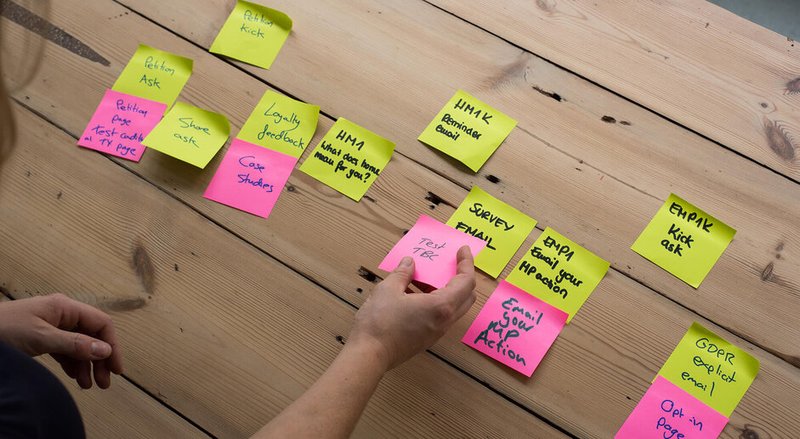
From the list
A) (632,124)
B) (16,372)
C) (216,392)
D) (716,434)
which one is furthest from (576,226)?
(16,372)

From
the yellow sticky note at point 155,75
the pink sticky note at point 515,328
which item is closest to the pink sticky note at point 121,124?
the yellow sticky note at point 155,75

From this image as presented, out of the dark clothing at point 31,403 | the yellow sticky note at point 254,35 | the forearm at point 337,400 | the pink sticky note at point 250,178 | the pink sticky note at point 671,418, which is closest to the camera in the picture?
the dark clothing at point 31,403

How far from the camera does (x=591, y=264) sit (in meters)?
0.93

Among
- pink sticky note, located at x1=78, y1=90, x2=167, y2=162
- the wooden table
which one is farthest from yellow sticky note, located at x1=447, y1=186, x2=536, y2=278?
pink sticky note, located at x1=78, y1=90, x2=167, y2=162

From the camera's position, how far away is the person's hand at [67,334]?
0.81 m

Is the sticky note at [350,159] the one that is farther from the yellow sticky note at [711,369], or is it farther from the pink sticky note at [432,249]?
the yellow sticky note at [711,369]

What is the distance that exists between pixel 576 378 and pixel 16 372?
0.60 m

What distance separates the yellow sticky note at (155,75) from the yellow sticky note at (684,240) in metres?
Answer: 0.69

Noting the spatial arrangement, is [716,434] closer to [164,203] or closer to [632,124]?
→ [632,124]

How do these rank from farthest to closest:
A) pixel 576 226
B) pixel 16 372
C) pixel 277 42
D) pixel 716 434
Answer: pixel 277 42, pixel 576 226, pixel 716 434, pixel 16 372

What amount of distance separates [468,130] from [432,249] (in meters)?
0.19

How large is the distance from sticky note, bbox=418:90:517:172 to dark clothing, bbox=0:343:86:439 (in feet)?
1.83

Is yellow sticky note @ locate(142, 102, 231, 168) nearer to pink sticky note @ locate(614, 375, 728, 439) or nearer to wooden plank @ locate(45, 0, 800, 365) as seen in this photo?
wooden plank @ locate(45, 0, 800, 365)

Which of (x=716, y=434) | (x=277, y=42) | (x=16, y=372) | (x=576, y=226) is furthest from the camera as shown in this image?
(x=277, y=42)
